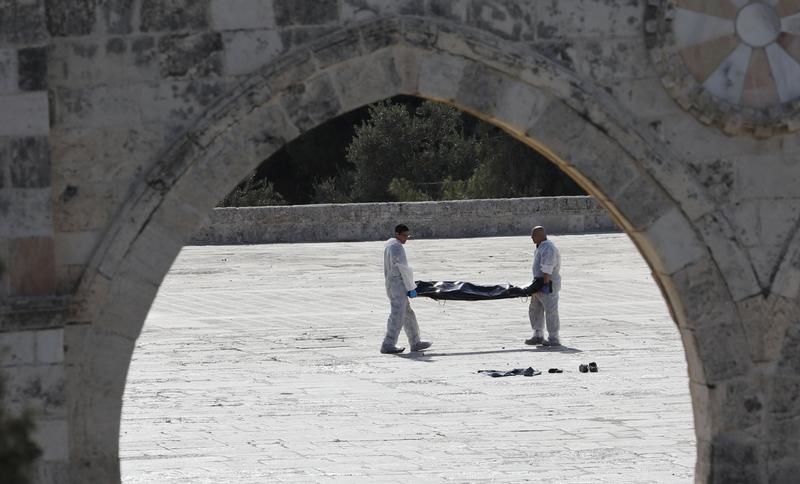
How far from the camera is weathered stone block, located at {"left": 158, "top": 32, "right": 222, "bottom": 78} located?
8.09m

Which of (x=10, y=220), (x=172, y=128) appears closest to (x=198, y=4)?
(x=172, y=128)

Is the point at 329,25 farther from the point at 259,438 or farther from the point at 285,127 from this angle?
the point at 259,438

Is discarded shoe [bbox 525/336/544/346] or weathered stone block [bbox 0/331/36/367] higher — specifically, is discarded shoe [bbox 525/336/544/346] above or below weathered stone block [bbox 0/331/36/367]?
above

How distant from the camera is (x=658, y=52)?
8492 mm

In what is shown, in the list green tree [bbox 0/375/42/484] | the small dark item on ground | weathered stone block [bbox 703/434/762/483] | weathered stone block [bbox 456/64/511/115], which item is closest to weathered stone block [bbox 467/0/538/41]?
weathered stone block [bbox 456/64/511/115]

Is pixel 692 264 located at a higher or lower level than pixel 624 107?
lower

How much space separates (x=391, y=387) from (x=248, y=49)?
7975 millimetres

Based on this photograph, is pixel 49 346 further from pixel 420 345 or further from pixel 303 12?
pixel 420 345

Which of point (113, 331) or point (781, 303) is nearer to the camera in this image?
point (113, 331)

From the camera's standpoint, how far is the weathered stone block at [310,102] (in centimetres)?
818

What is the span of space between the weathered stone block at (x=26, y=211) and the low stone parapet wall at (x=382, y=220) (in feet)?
71.9

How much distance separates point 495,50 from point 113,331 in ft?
7.75

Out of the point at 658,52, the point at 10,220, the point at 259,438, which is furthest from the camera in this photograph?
the point at 259,438

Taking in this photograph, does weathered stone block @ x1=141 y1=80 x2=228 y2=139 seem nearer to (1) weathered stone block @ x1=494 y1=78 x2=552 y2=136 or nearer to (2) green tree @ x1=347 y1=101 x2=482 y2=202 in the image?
(1) weathered stone block @ x1=494 y1=78 x2=552 y2=136
